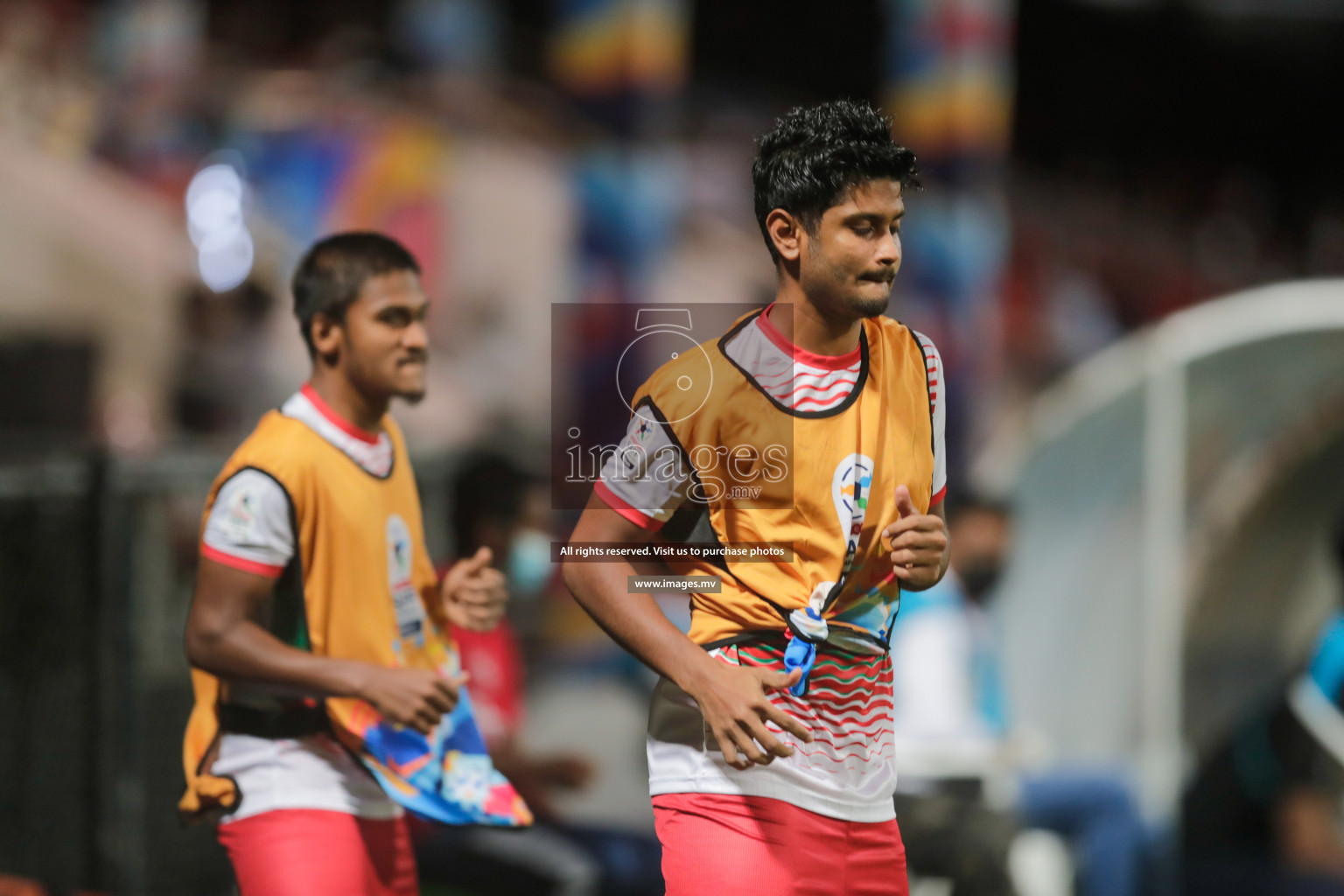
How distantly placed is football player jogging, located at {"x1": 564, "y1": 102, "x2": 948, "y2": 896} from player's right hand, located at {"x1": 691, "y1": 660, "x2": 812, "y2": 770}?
5 centimetres

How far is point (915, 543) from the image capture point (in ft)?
6.78

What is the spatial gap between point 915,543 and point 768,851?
510mm

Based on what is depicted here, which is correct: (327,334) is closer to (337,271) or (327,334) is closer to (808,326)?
(337,271)

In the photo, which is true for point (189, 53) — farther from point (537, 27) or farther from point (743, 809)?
point (743, 809)

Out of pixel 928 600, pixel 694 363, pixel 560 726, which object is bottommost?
pixel 560 726

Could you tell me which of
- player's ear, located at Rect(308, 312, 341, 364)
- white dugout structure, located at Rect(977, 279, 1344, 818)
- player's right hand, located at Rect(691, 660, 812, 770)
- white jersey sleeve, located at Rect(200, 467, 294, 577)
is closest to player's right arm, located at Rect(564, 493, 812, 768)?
player's right hand, located at Rect(691, 660, 812, 770)

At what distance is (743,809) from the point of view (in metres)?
2.15

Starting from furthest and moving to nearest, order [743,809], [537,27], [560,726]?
[537,27] < [560,726] < [743,809]

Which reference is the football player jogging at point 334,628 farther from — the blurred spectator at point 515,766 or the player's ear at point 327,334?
the blurred spectator at point 515,766

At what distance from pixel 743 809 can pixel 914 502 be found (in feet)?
1.75

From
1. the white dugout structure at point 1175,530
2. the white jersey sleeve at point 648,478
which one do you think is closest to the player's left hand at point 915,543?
the white jersey sleeve at point 648,478

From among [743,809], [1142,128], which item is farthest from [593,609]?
[1142,128]

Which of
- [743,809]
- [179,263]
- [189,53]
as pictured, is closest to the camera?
[743,809]

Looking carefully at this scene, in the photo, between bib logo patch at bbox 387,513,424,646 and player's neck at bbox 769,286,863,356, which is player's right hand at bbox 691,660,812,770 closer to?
player's neck at bbox 769,286,863,356
